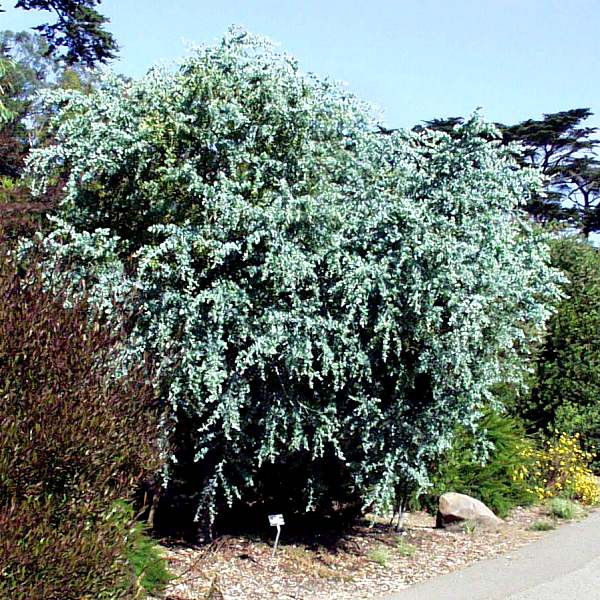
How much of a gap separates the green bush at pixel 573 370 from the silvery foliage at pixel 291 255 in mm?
5463

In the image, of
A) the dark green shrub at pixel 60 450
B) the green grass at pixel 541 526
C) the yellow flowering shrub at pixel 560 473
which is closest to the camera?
the dark green shrub at pixel 60 450

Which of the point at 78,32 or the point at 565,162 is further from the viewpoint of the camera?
the point at 565,162

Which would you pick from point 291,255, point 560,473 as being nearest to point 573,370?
point 560,473

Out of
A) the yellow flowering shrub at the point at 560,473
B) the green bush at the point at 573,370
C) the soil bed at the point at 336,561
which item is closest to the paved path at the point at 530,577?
the soil bed at the point at 336,561

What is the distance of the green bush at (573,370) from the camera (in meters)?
12.8

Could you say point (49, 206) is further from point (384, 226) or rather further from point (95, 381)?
point (95, 381)

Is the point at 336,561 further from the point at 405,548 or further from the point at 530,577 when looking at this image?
the point at 530,577

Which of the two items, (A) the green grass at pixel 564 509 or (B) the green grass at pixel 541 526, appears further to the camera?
Result: (A) the green grass at pixel 564 509

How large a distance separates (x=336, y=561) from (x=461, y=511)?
6.84 feet

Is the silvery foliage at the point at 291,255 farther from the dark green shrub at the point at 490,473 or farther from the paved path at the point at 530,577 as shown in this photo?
the dark green shrub at the point at 490,473

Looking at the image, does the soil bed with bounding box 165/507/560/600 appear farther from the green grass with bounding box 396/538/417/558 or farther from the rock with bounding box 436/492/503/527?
the rock with bounding box 436/492/503/527

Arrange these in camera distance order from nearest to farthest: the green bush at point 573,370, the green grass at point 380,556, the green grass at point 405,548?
the green grass at point 380,556, the green grass at point 405,548, the green bush at point 573,370

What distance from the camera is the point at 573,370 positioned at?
12891 millimetres

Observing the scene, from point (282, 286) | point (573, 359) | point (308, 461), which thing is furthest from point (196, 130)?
point (573, 359)
